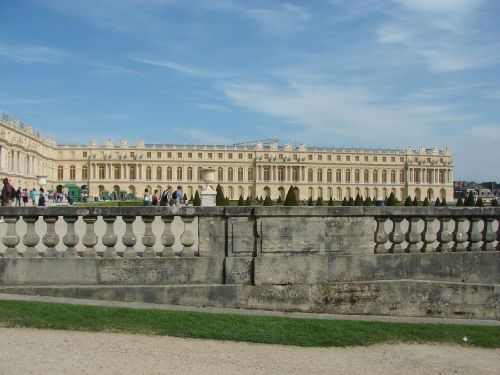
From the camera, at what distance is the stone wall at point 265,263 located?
16.5 ft

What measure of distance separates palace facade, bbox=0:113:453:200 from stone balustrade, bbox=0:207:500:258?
8714 cm

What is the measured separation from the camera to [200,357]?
3773 millimetres

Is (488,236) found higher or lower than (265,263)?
higher

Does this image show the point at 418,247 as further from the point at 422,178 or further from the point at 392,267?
the point at 422,178

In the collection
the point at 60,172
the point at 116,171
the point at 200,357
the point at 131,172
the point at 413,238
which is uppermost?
the point at 116,171

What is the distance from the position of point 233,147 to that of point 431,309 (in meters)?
91.7

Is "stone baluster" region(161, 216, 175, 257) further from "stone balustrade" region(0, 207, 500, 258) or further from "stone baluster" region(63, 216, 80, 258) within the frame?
"stone baluster" region(63, 216, 80, 258)

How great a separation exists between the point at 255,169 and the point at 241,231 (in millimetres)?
91474

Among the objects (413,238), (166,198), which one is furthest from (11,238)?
(166,198)

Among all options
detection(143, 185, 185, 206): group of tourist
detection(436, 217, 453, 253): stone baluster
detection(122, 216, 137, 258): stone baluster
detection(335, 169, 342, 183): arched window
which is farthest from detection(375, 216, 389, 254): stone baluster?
detection(335, 169, 342, 183): arched window

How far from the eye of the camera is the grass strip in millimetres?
4223

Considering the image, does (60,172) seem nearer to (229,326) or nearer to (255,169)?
(255,169)

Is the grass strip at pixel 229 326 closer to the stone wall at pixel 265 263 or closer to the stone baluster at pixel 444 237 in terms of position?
the stone wall at pixel 265 263

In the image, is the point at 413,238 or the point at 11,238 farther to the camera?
the point at 413,238
